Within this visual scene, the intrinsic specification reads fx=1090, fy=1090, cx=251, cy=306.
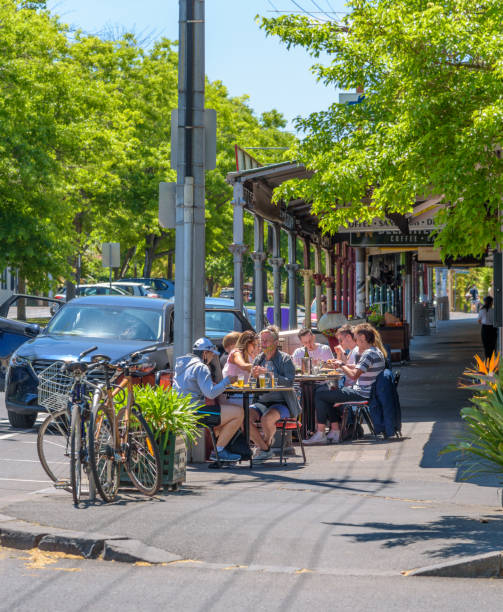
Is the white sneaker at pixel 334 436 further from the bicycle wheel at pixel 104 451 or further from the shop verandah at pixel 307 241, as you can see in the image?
the bicycle wheel at pixel 104 451

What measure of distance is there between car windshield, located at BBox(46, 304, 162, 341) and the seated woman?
230 centimetres

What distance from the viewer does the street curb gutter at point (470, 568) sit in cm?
618

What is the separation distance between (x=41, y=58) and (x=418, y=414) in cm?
1901

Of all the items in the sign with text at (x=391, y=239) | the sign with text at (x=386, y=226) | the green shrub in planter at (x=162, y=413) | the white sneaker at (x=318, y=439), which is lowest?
the white sneaker at (x=318, y=439)

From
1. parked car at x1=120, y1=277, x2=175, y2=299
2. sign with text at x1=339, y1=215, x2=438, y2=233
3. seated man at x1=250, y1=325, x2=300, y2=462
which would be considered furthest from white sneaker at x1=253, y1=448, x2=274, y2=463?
parked car at x1=120, y1=277, x2=175, y2=299

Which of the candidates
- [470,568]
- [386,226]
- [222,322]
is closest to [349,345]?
[222,322]

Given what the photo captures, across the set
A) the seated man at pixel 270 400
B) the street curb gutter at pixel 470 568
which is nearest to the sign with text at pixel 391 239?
the seated man at pixel 270 400

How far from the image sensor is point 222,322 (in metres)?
18.0

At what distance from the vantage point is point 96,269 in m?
82.2

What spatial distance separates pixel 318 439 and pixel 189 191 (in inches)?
148

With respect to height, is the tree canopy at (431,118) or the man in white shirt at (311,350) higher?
the tree canopy at (431,118)

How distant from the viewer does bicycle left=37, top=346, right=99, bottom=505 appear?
8352 millimetres

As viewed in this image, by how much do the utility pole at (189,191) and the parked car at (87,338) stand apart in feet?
7.64

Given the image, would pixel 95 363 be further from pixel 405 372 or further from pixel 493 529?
pixel 405 372
